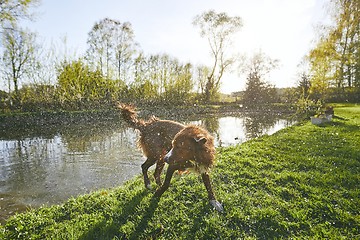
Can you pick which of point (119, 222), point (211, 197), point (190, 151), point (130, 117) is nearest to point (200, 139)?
point (190, 151)

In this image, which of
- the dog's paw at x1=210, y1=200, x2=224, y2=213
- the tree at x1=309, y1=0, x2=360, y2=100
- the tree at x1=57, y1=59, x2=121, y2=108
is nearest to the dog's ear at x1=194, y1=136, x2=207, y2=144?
the dog's paw at x1=210, y1=200, x2=224, y2=213

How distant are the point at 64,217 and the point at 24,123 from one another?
17404 millimetres

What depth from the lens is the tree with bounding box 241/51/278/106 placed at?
125 ft

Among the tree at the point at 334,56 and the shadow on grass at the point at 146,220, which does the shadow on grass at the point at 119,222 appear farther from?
the tree at the point at 334,56

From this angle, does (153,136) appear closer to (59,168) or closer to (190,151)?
(190,151)

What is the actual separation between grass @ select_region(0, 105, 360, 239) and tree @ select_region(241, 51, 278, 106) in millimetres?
32891

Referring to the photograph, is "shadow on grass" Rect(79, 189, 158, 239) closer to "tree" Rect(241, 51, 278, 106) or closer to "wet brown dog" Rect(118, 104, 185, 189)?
"wet brown dog" Rect(118, 104, 185, 189)

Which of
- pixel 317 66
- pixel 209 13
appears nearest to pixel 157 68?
pixel 209 13

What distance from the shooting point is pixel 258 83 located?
38.4 m

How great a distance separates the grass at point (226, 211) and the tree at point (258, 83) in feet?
108

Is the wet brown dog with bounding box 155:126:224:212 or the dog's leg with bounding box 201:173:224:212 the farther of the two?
the dog's leg with bounding box 201:173:224:212

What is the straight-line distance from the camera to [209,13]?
36.0m

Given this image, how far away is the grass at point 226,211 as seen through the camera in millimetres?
3283

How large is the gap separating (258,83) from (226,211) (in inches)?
1483
